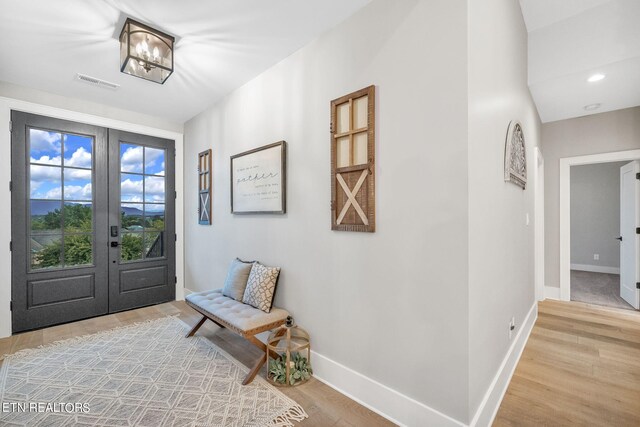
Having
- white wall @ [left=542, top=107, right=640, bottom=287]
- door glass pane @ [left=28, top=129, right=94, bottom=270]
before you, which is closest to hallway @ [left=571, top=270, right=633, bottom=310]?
white wall @ [left=542, top=107, right=640, bottom=287]

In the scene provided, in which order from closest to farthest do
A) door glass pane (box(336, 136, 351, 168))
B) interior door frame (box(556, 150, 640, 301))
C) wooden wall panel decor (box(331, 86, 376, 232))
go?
1. wooden wall panel decor (box(331, 86, 376, 232))
2. door glass pane (box(336, 136, 351, 168))
3. interior door frame (box(556, 150, 640, 301))

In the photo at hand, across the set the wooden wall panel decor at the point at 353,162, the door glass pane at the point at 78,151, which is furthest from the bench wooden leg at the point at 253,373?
the door glass pane at the point at 78,151

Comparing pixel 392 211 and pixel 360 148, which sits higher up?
pixel 360 148

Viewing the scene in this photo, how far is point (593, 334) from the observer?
3.04m

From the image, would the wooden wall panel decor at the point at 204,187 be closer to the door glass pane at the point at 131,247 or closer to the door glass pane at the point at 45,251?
the door glass pane at the point at 131,247

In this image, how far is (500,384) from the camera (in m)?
1.97

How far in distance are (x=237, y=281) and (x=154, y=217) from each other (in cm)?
208

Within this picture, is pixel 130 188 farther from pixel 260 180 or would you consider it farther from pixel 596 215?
pixel 596 215

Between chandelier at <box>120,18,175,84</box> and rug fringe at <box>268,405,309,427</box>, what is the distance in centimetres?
266

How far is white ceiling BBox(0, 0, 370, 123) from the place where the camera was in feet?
6.62

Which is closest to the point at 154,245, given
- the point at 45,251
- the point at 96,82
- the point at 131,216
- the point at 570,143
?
the point at 131,216

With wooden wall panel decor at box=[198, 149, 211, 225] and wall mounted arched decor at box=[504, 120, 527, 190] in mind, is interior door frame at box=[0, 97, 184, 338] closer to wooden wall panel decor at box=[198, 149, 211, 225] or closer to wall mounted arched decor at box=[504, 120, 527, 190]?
wooden wall panel decor at box=[198, 149, 211, 225]

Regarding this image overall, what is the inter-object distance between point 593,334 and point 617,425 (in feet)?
5.46

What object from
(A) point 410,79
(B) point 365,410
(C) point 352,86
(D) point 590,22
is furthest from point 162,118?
(D) point 590,22
